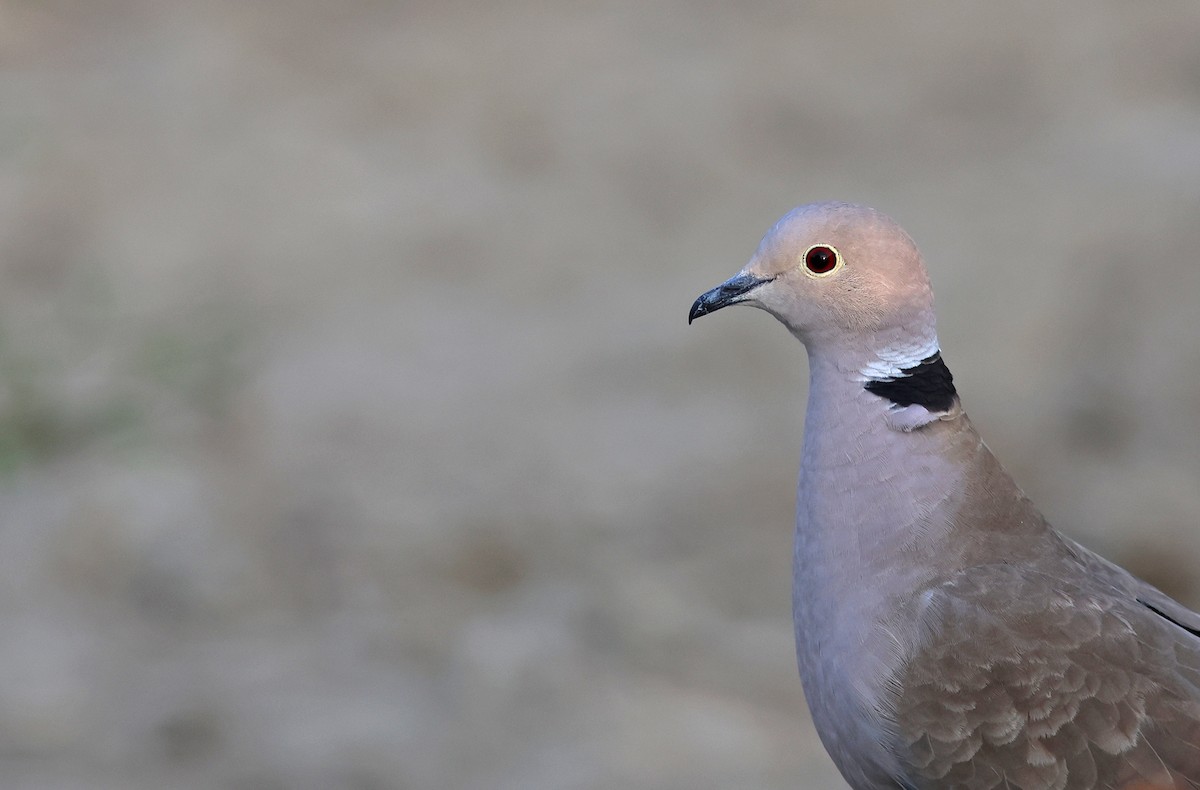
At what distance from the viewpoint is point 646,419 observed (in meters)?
7.20

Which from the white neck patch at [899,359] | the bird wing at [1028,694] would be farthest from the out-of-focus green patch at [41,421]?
the bird wing at [1028,694]

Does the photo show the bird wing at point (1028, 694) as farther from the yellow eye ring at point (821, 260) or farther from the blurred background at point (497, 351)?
the blurred background at point (497, 351)

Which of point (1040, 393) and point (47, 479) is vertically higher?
point (47, 479)

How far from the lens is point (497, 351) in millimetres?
7562

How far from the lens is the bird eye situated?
2.88m

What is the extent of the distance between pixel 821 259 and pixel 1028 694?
0.96m

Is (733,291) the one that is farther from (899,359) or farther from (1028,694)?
(1028,694)

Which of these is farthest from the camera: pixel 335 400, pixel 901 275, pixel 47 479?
pixel 335 400

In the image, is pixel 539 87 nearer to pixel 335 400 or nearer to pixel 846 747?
pixel 335 400

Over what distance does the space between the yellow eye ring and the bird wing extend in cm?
68

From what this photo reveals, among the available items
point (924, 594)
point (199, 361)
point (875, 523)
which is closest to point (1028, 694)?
point (924, 594)

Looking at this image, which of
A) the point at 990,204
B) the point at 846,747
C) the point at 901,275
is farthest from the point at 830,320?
the point at 990,204

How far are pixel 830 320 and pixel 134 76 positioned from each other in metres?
7.40

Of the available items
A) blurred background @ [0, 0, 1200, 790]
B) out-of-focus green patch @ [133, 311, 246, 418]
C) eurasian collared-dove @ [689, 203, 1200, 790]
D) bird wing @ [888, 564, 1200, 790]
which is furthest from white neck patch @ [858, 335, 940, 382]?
out-of-focus green patch @ [133, 311, 246, 418]
